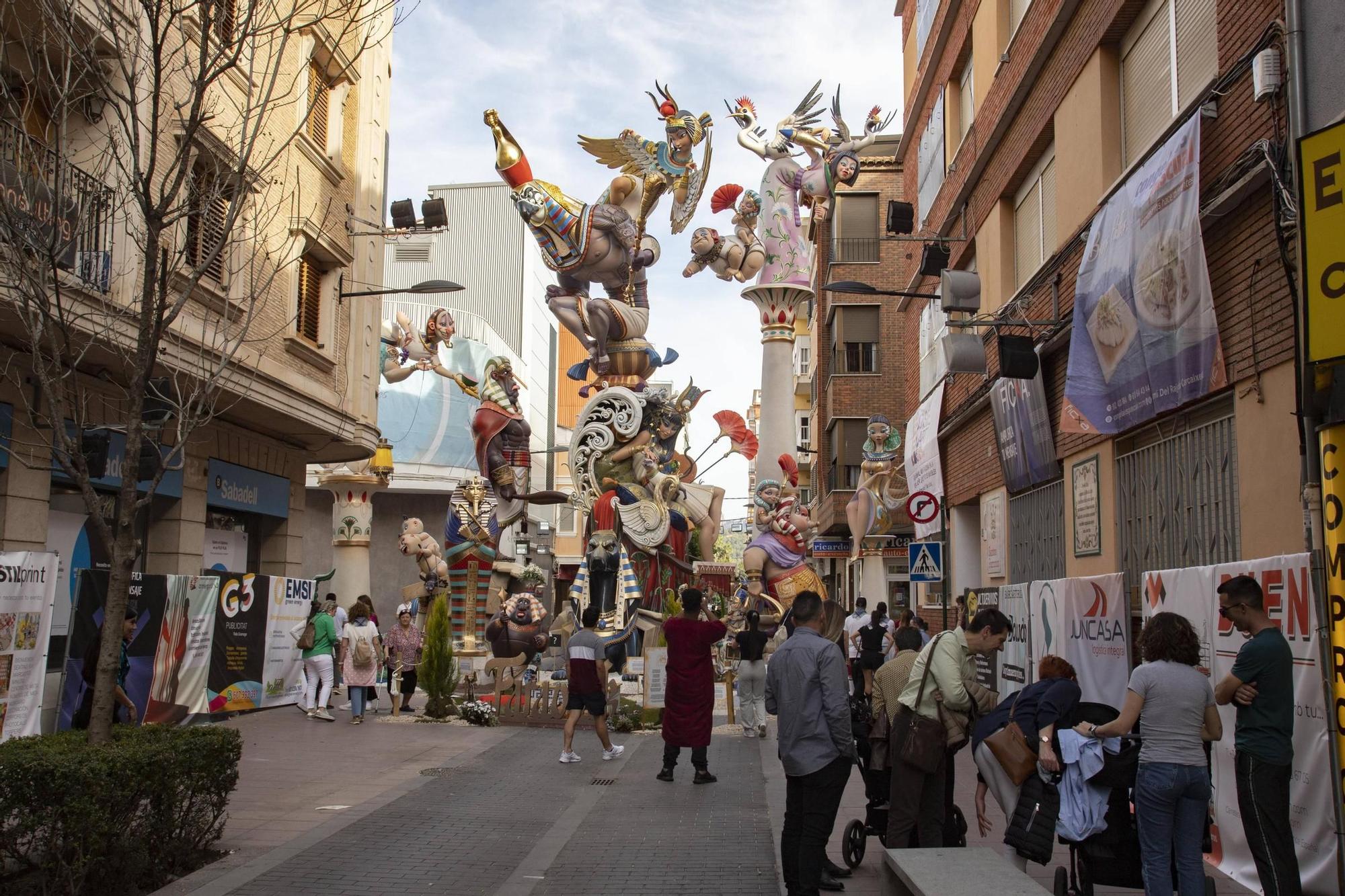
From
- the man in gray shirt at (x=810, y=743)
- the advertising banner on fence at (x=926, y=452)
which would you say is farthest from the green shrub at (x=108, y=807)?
the advertising banner on fence at (x=926, y=452)

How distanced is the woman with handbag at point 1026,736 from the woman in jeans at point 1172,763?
1.08 ft

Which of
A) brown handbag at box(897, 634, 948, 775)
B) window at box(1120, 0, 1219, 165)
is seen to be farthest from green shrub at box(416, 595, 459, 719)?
brown handbag at box(897, 634, 948, 775)

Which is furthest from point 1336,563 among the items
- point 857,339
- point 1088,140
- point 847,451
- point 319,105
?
point 857,339

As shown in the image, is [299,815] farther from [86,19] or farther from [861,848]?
[86,19]

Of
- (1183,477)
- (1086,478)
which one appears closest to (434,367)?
(1086,478)

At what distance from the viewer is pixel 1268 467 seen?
7898 mm

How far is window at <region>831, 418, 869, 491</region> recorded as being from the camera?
1476 inches

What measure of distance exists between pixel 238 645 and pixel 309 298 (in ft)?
19.5

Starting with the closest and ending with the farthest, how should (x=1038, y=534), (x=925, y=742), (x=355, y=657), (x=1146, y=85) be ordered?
(x=925, y=742)
(x=1146, y=85)
(x=1038, y=534)
(x=355, y=657)

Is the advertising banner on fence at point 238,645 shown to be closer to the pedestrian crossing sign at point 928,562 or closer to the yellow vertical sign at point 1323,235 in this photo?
the pedestrian crossing sign at point 928,562

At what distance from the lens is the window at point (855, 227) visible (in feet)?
126

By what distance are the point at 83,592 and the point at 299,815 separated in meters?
3.54

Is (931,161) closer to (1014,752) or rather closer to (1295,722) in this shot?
(1295,722)

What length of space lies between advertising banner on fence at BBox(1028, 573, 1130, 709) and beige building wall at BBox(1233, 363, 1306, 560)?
1.38 m
